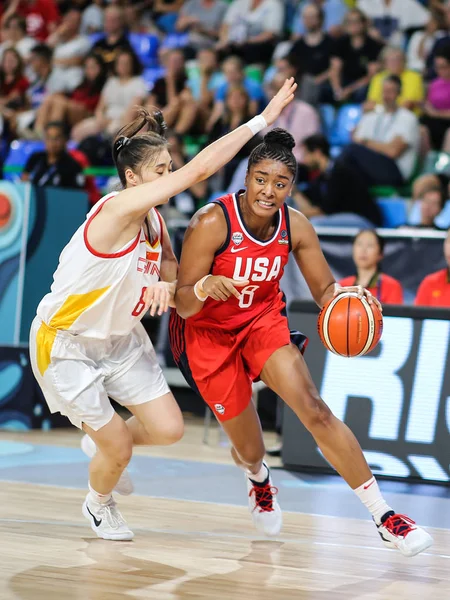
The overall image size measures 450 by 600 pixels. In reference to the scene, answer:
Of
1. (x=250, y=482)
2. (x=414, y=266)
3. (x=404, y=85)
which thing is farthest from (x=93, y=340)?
(x=404, y=85)

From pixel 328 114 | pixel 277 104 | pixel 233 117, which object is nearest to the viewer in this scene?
pixel 277 104

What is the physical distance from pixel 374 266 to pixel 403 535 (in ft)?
11.1

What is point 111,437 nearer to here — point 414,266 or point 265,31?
point 414,266

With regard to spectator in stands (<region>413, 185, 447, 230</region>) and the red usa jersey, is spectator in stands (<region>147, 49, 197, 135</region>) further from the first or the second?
the red usa jersey

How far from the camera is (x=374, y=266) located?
7.11m

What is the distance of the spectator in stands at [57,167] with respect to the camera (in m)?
9.34

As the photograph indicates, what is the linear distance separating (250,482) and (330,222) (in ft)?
13.4

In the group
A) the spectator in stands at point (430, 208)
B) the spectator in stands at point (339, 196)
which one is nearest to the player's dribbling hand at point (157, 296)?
the spectator in stands at point (430, 208)

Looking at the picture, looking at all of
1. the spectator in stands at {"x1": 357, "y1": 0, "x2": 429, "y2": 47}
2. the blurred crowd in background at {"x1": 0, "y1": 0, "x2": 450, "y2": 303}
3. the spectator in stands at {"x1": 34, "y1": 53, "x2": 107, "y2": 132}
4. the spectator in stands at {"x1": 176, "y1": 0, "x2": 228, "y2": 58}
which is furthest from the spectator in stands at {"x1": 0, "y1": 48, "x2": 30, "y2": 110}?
the spectator in stands at {"x1": 357, "y1": 0, "x2": 429, "y2": 47}

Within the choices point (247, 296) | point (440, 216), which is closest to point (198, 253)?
point (247, 296)

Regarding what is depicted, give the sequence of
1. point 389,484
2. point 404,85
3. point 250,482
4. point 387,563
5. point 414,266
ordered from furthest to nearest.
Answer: point 404,85
point 414,266
point 389,484
point 250,482
point 387,563

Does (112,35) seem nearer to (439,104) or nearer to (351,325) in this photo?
(439,104)

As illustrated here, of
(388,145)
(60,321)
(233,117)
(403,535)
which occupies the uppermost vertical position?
(233,117)

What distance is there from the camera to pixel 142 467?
6398 mm
